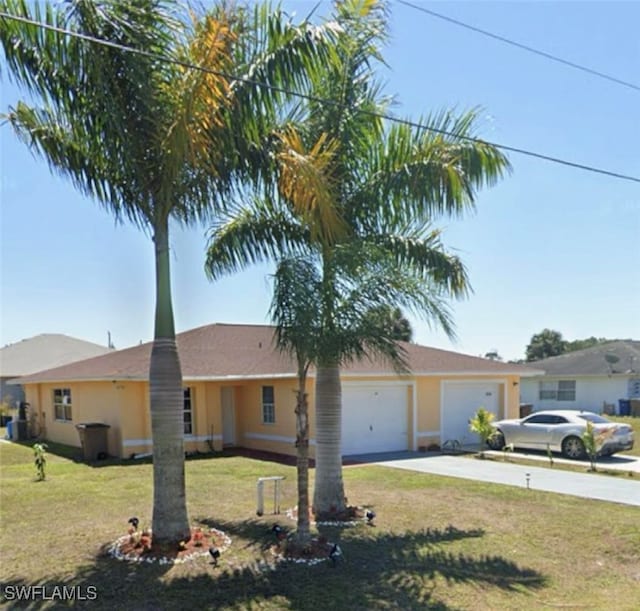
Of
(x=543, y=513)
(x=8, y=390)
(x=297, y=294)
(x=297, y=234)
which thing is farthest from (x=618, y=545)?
(x=8, y=390)

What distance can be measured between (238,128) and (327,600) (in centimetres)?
577

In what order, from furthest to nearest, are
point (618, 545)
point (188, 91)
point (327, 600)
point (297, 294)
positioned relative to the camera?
point (618, 545), point (297, 294), point (188, 91), point (327, 600)

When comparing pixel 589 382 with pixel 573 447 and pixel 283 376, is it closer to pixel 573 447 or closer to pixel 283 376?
pixel 573 447

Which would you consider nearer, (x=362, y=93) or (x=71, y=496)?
(x=362, y=93)

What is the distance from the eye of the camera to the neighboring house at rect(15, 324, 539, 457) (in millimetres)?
18000

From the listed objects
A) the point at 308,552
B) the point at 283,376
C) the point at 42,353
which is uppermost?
the point at 283,376

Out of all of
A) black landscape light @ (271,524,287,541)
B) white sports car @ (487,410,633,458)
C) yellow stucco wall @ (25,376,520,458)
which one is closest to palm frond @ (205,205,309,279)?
black landscape light @ (271,524,287,541)

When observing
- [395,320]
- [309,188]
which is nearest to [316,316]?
[395,320]

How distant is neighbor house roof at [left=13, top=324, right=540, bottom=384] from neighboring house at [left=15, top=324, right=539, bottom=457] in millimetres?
38

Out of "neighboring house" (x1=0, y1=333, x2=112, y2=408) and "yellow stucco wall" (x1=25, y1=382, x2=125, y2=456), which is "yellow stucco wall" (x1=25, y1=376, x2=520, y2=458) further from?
"neighboring house" (x1=0, y1=333, x2=112, y2=408)

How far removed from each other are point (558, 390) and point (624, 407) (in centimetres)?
370

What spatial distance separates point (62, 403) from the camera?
2247cm

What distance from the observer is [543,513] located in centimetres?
995

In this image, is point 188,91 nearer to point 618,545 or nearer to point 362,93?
point 362,93
